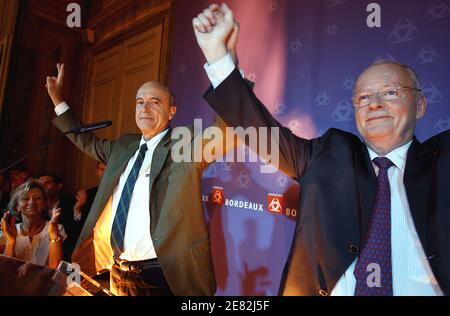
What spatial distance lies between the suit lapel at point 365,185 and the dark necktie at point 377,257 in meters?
0.02

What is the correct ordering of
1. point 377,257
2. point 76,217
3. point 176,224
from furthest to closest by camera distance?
point 76,217
point 176,224
point 377,257

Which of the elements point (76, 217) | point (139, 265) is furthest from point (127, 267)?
point (76, 217)

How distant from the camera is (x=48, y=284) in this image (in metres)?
0.69

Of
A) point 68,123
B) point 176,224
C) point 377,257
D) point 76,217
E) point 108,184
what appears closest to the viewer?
point 377,257

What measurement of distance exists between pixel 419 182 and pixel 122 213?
1366mm

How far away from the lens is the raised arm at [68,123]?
6.39 ft

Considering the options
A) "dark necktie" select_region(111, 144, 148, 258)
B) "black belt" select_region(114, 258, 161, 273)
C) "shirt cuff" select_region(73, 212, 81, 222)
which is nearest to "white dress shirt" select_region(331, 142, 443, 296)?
"black belt" select_region(114, 258, 161, 273)

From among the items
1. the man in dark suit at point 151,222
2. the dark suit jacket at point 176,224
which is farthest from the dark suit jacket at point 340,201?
the dark suit jacket at point 176,224

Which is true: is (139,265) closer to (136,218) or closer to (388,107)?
(136,218)

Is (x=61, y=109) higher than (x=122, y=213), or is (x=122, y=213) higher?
(x=61, y=109)

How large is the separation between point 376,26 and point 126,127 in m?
2.69

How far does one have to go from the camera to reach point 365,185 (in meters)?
0.99

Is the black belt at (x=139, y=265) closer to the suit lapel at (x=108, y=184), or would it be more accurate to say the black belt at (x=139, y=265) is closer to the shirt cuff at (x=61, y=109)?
the suit lapel at (x=108, y=184)

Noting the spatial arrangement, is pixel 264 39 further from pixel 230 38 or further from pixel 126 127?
pixel 126 127
